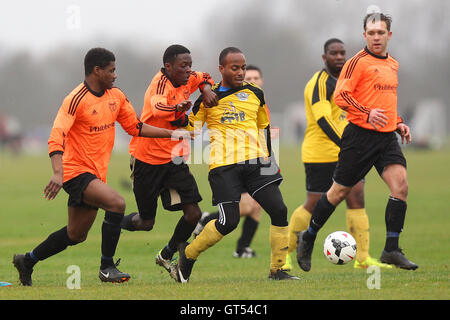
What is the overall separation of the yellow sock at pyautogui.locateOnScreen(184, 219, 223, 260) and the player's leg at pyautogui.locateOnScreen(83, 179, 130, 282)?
0.71m

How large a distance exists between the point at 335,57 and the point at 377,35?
179 cm

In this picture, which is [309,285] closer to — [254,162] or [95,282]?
[254,162]

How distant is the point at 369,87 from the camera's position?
8906 millimetres

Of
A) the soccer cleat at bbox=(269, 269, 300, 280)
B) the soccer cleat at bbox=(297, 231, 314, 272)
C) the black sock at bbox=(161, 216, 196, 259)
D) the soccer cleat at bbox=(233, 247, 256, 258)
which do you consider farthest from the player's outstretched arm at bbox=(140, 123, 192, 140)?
the soccer cleat at bbox=(233, 247, 256, 258)

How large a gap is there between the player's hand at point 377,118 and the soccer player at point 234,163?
3.73 ft

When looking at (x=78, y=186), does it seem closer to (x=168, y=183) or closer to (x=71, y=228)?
(x=71, y=228)

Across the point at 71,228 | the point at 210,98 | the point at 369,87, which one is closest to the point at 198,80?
the point at 210,98

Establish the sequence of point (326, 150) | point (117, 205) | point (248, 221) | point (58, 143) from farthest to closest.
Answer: point (248, 221) → point (326, 150) → point (117, 205) → point (58, 143)

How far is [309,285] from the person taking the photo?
797cm

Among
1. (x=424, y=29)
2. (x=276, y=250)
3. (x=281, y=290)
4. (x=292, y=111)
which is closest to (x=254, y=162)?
(x=276, y=250)

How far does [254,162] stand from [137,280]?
1.95 m

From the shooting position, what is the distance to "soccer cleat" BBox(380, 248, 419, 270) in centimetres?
861

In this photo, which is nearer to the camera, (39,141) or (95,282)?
(95,282)

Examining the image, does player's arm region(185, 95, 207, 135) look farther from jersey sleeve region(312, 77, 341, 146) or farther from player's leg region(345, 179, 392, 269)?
player's leg region(345, 179, 392, 269)
